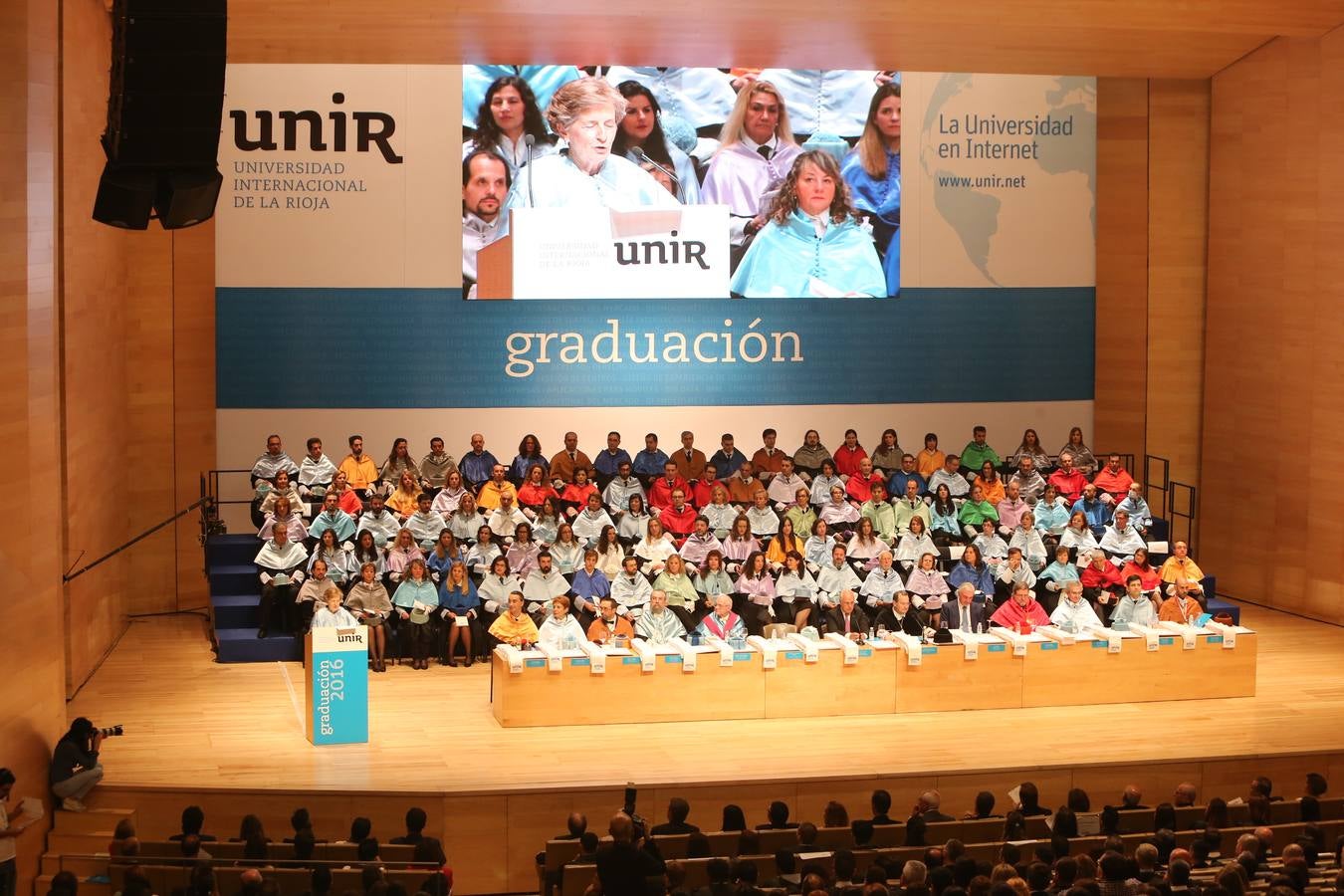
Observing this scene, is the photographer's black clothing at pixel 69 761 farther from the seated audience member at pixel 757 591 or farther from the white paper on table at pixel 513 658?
the seated audience member at pixel 757 591

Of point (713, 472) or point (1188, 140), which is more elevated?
point (1188, 140)

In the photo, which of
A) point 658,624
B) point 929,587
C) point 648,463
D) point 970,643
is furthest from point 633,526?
point 970,643

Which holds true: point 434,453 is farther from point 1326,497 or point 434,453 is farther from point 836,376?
point 1326,497

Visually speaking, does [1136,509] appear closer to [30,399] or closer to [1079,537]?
[1079,537]

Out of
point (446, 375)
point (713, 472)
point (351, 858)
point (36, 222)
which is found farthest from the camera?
point (446, 375)

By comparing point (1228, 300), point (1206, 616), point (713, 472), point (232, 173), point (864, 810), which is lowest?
point (864, 810)

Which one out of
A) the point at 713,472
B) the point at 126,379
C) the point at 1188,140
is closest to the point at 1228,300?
the point at 1188,140

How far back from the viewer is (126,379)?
16.3m

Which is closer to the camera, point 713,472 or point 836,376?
point 713,472

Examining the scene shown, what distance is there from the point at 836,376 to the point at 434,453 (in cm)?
426

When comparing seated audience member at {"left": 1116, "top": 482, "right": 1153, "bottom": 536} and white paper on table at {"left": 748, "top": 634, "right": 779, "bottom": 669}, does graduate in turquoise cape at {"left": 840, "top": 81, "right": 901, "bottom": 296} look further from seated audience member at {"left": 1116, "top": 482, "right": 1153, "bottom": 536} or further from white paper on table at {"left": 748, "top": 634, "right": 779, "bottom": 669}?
white paper on table at {"left": 748, "top": 634, "right": 779, "bottom": 669}

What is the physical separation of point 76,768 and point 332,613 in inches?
111

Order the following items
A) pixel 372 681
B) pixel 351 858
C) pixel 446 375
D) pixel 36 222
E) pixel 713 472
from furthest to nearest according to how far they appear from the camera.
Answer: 1. pixel 446 375
2. pixel 713 472
3. pixel 372 681
4. pixel 36 222
5. pixel 351 858

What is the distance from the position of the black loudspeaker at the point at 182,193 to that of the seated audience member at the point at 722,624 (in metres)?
5.45
